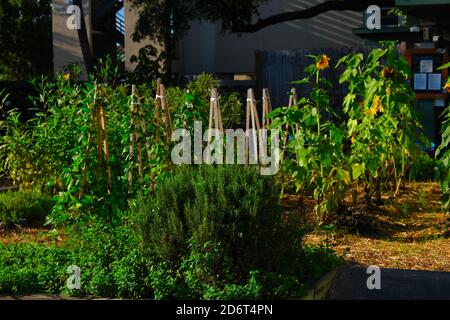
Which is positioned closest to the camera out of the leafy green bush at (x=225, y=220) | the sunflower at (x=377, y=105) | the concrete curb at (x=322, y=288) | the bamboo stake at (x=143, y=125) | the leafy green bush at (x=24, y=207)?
the concrete curb at (x=322, y=288)

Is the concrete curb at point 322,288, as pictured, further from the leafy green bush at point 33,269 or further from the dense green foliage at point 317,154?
the dense green foliage at point 317,154

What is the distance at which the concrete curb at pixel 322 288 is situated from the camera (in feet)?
15.7

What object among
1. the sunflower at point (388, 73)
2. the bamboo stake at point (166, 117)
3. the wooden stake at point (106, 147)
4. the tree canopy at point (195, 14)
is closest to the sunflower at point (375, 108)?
the sunflower at point (388, 73)

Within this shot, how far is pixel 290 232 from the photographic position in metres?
5.26

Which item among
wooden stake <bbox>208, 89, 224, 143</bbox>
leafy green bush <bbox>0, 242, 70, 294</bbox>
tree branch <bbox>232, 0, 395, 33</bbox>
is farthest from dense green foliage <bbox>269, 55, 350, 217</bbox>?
tree branch <bbox>232, 0, 395, 33</bbox>

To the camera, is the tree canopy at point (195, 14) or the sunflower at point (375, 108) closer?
the sunflower at point (375, 108)

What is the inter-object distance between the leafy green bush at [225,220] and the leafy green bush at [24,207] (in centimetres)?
311

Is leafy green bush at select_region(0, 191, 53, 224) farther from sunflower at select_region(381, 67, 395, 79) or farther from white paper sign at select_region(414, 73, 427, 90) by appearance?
white paper sign at select_region(414, 73, 427, 90)

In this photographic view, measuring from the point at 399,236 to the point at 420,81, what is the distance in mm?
6172

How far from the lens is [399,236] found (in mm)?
7316

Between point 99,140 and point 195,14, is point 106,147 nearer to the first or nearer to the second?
point 99,140

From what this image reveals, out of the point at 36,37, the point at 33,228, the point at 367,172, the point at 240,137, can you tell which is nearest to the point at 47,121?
the point at 33,228

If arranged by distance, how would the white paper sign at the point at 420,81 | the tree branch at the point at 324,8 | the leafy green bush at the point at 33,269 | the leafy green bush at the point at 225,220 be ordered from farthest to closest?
1. the tree branch at the point at 324,8
2. the white paper sign at the point at 420,81
3. the leafy green bush at the point at 33,269
4. the leafy green bush at the point at 225,220

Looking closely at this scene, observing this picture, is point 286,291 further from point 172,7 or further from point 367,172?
point 172,7
